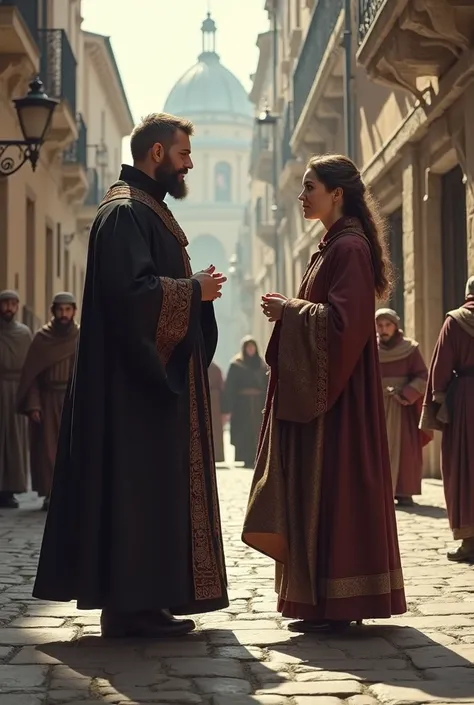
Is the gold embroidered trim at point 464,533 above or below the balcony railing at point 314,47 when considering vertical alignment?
below

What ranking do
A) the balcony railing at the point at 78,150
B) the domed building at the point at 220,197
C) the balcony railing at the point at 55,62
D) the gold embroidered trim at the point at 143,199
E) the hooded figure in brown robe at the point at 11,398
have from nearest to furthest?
1. the gold embroidered trim at the point at 143,199
2. the hooded figure in brown robe at the point at 11,398
3. the balcony railing at the point at 55,62
4. the balcony railing at the point at 78,150
5. the domed building at the point at 220,197

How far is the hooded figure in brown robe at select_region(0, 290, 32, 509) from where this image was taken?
13.7 meters

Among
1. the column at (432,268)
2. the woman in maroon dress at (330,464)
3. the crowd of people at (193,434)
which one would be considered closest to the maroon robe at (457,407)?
the crowd of people at (193,434)

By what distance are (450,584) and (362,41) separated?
9379 mm

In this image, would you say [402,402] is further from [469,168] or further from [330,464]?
[330,464]

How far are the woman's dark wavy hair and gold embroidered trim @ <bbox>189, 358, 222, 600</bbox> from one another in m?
0.98

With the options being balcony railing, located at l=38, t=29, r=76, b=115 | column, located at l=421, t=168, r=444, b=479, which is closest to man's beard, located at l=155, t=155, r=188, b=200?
column, located at l=421, t=168, r=444, b=479

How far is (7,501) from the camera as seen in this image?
13.6 meters

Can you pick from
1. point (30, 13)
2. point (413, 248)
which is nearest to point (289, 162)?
point (30, 13)

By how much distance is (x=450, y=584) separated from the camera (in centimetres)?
760

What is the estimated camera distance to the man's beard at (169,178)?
20.4ft

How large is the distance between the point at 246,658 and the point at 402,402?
754 centimetres

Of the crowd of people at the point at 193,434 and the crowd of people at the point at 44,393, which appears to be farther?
the crowd of people at the point at 44,393

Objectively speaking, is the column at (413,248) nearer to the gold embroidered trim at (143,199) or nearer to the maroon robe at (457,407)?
the maroon robe at (457,407)
